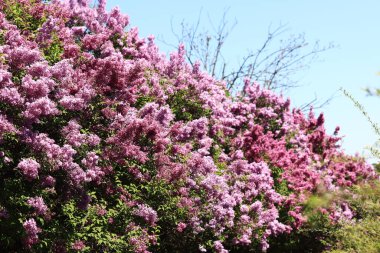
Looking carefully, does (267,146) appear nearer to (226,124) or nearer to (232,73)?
(226,124)

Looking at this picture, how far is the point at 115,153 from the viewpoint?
Result: 6922 mm

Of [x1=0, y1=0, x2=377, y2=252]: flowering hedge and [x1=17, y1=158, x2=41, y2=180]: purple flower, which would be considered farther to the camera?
[x1=0, y1=0, x2=377, y2=252]: flowering hedge

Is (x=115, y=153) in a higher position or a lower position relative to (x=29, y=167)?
higher

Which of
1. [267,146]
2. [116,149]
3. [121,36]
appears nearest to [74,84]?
[116,149]

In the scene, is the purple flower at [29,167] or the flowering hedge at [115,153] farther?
the flowering hedge at [115,153]

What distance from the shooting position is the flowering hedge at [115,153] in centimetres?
609

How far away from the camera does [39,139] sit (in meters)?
5.97

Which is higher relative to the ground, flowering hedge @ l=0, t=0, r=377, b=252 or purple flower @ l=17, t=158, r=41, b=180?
flowering hedge @ l=0, t=0, r=377, b=252

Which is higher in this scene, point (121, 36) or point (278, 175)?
point (121, 36)

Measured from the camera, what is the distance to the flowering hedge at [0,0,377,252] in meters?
6.09

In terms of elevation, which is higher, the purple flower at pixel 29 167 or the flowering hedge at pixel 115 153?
the flowering hedge at pixel 115 153

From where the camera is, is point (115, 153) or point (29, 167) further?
point (115, 153)

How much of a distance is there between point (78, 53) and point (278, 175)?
568 cm

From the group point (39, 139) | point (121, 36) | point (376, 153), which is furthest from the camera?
point (121, 36)
